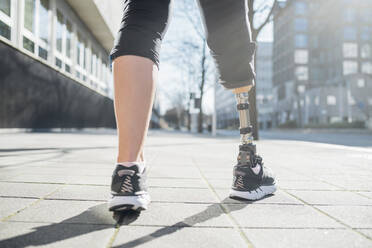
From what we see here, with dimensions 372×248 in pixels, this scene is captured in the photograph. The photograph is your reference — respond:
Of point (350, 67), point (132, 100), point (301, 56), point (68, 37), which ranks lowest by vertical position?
point (132, 100)

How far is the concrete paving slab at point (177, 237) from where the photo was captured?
0.98 metres

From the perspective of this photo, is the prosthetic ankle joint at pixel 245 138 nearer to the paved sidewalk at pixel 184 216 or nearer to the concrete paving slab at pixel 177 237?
the paved sidewalk at pixel 184 216

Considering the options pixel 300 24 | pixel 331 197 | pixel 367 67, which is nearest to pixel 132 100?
pixel 331 197

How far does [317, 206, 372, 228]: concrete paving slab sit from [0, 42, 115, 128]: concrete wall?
9093 mm

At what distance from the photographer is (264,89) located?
81.1m

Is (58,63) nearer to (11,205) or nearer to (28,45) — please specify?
(28,45)

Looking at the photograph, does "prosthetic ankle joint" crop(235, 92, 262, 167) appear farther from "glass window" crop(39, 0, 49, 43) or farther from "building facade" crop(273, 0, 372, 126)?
"building facade" crop(273, 0, 372, 126)

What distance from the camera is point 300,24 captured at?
61.6 metres

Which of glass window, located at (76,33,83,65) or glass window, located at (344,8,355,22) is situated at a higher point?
glass window, located at (344,8,355,22)

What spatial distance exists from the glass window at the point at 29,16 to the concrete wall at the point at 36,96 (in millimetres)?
1071

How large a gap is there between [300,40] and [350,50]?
10868 mm

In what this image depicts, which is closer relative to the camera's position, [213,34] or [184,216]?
[184,216]

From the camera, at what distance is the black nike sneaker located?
1.64 m

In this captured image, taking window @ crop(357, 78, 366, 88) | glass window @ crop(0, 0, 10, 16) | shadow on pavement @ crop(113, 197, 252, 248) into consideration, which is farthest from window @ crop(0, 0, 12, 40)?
window @ crop(357, 78, 366, 88)
